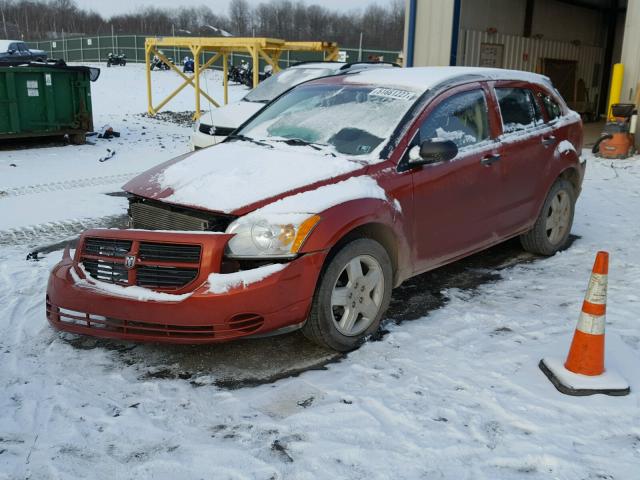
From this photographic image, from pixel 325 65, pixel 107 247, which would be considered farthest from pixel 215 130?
pixel 107 247

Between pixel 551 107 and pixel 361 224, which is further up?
pixel 551 107

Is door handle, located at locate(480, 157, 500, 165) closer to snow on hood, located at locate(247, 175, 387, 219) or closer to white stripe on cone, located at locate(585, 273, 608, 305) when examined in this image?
snow on hood, located at locate(247, 175, 387, 219)

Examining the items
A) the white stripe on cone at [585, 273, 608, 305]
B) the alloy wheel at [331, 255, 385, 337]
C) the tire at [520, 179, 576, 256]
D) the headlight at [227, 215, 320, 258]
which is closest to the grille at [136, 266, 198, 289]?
the headlight at [227, 215, 320, 258]

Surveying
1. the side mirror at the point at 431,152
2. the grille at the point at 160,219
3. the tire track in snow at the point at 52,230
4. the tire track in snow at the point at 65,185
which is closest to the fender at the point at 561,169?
the side mirror at the point at 431,152

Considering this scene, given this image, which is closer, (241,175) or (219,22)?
(241,175)

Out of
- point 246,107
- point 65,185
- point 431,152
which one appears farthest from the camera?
point 246,107

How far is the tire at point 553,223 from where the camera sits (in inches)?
225

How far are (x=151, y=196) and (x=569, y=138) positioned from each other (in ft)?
13.1

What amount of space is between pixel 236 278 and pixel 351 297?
2.60ft

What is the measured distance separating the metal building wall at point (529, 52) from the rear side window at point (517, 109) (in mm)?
9351

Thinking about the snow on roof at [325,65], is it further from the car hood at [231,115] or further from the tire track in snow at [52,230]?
the tire track in snow at [52,230]

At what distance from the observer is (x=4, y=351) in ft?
12.6

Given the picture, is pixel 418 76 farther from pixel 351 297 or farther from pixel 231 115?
pixel 231 115

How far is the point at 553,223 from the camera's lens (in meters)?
5.88
